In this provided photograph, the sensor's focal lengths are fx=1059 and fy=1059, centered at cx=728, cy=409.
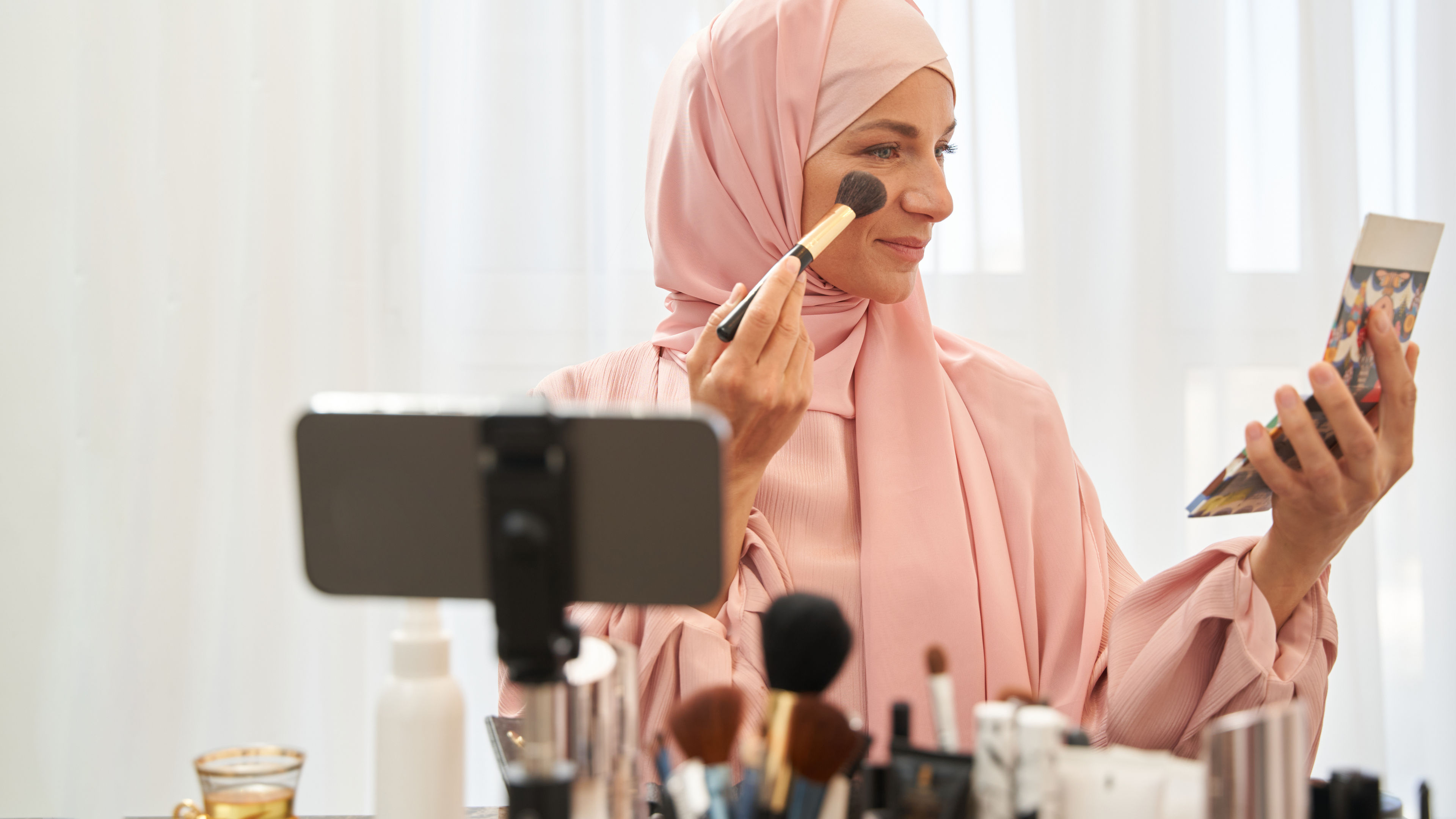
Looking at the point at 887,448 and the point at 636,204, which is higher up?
the point at 636,204

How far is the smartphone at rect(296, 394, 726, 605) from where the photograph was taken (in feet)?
1.32

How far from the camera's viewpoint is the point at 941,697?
0.53m

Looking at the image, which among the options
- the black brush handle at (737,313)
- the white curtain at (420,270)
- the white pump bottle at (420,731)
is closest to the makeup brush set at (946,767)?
the white pump bottle at (420,731)

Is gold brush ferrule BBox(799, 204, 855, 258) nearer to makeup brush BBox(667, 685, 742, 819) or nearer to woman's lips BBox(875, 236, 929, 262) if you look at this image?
woman's lips BBox(875, 236, 929, 262)

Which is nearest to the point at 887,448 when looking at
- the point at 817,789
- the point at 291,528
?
the point at 817,789


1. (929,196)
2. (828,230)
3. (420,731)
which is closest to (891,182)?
(929,196)

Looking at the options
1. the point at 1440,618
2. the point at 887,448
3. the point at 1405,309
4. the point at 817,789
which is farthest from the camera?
the point at 1440,618

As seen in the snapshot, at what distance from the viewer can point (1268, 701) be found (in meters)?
0.76

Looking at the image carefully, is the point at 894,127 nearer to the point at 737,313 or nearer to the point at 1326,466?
the point at 737,313

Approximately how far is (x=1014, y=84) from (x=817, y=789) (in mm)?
1499

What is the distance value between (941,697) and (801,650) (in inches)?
4.2

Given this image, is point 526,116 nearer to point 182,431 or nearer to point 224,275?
point 224,275

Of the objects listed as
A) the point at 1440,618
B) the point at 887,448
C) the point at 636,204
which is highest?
the point at 636,204

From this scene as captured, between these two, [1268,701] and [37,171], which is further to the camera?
[37,171]
